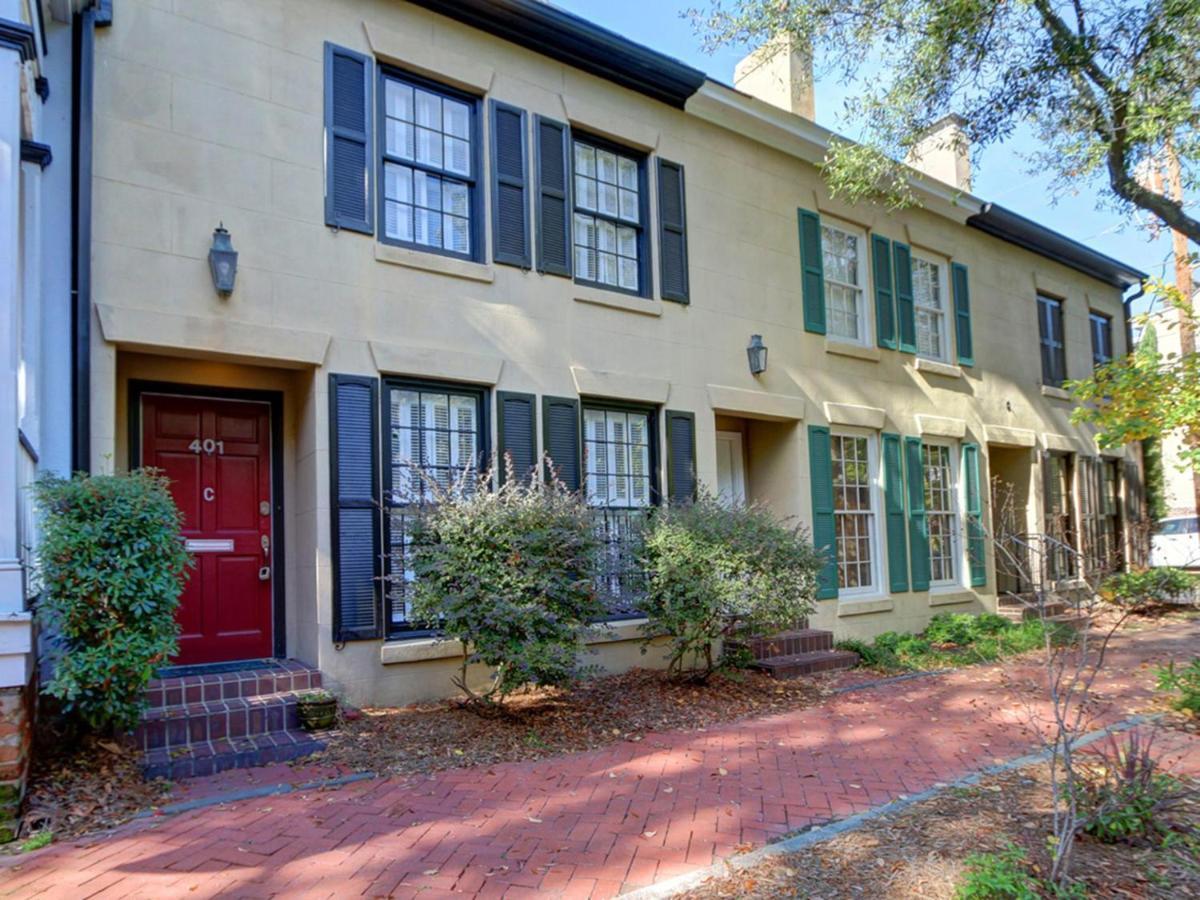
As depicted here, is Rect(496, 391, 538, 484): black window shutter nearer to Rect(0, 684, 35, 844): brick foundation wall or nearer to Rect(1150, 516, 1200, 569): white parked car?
Rect(0, 684, 35, 844): brick foundation wall

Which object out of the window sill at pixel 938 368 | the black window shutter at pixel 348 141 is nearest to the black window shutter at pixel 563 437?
the black window shutter at pixel 348 141

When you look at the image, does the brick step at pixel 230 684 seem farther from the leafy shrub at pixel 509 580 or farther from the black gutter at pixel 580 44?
the black gutter at pixel 580 44

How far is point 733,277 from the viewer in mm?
9477

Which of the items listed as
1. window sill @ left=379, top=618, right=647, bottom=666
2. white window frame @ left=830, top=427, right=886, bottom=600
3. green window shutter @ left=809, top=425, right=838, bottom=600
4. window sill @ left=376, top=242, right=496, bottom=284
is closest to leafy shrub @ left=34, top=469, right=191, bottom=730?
window sill @ left=379, top=618, right=647, bottom=666

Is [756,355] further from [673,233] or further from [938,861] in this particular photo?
[938,861]

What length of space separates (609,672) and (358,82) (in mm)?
5533

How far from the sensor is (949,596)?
11578mm

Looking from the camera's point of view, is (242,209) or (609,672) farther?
(609,672)

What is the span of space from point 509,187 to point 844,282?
16.8ft

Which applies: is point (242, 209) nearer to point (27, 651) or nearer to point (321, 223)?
point (321, 223)

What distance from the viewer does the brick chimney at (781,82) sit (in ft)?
35.7

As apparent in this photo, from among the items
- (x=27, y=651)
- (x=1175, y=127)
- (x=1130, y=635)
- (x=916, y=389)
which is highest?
(x=1175, y=127)

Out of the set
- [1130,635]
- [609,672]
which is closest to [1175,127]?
[1130,635]

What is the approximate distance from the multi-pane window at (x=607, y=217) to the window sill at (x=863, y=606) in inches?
177
